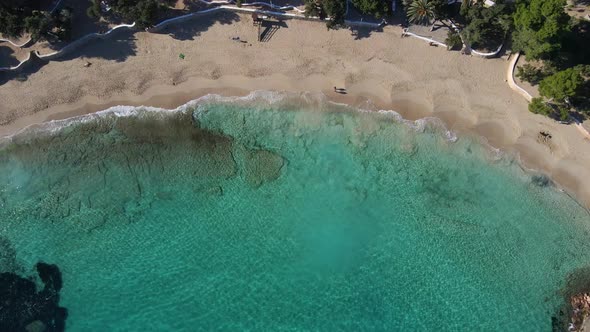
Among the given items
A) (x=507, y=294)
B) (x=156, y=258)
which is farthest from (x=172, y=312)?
(x=507, y=294)

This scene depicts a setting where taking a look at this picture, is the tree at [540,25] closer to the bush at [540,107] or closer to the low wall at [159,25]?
the bush at [540,107]

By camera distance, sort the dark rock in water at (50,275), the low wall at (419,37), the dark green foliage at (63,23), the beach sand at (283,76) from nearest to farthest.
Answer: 1. the dark rock in water at (50,275)
2. the dark green foliage at (63,23)
3. the beach sand at (283,76)
4. the low wall at (419,37)

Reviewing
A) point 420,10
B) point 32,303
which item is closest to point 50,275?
point 32,303

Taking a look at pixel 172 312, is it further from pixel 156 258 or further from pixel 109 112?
pixel 109 112

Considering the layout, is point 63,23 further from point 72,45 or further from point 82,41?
point 82,41

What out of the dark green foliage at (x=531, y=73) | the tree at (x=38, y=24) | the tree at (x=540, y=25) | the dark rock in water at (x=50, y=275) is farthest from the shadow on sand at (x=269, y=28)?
the dark rock in water at (x=50, y=275)

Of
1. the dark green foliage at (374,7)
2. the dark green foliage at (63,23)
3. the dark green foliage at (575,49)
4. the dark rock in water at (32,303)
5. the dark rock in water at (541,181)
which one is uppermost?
the dark green foliage at (374,7)
